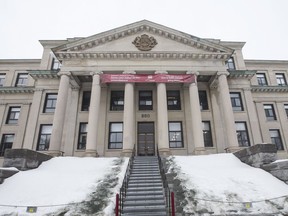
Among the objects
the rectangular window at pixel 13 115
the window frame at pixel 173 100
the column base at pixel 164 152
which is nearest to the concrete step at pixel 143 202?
the column base at pixel 164 152

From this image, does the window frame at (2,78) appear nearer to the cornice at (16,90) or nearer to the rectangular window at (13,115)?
the cornice at (16,90)

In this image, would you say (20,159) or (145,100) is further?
(145,100)

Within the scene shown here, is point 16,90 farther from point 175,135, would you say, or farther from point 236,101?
point 236,101

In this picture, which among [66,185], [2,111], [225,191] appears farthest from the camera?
[2,111]

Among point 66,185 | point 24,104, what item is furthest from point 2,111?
point 66,185

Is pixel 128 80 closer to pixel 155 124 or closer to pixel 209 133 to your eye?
pixel 155 124

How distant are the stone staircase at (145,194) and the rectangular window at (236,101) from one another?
1483cm

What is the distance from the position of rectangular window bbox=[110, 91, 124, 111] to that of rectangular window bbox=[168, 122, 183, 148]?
5.92 meters

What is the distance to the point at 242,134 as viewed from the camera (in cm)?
2180

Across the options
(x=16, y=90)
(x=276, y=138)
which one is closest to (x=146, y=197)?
(x=276, y=138)

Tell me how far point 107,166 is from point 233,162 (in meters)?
8.23

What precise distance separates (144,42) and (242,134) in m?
14.4

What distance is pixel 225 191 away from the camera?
887cm

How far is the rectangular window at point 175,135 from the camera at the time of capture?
2088cm
